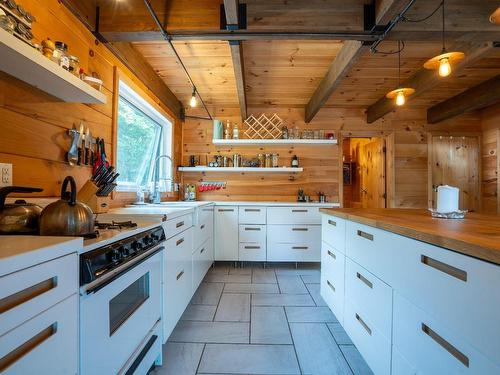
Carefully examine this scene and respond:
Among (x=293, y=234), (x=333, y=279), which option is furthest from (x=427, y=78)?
(x=333, y=279)

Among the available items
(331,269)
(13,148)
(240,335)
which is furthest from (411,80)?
(13,148)

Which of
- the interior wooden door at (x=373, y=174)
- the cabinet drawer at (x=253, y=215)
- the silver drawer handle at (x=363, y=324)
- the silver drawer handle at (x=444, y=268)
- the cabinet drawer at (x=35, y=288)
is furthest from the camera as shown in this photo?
the interior wooden door at (x=373, y=174)

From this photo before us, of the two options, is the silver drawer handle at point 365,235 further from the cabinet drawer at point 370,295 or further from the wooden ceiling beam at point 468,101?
the wooden ceiling beam at point 468,101

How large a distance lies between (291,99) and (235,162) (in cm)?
129

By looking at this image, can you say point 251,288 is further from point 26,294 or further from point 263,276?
point 26,294

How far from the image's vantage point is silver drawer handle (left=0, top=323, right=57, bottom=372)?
1.98 feet

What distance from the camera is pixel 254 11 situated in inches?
78.8

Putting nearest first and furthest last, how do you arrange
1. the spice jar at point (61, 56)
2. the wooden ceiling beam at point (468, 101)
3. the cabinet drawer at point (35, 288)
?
the cabinet drawer at point (35, 288) < the spice jar at point (61, 56) < the wooden ceiling beam at point (468, 101)

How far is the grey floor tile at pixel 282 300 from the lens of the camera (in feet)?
8.40

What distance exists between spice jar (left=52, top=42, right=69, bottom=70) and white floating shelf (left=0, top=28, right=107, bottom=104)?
0.11 m

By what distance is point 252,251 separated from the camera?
3.72 metres

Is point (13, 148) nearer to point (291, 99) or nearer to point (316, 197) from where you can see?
point (291, 99)

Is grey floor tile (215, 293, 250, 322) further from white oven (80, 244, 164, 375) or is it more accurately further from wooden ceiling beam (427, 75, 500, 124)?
wooden ceiling beam (427, 75, 500, 124)

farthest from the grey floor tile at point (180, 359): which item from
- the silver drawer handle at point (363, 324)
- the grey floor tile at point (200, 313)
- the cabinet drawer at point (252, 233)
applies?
the cabinet drawer at point (252, 233)
